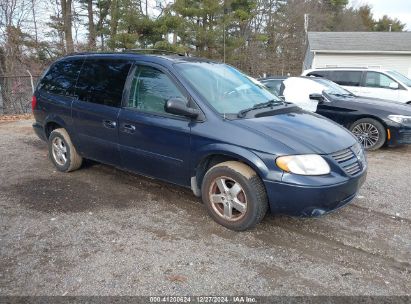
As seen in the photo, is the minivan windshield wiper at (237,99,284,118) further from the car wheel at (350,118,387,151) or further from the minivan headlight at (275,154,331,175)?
the car wheel at (350,118,387,151)

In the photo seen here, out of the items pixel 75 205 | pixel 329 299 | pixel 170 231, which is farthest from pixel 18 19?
pixel 329 299

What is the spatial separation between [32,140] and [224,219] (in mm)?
5957

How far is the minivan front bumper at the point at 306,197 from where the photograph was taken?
3246 millimetres

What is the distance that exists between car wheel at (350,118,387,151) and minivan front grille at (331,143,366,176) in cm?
372

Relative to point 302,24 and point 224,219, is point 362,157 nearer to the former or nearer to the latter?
point 224,219

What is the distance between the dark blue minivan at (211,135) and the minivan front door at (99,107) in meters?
0.01

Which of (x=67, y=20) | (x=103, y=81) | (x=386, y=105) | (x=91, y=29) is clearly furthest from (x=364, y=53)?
(x=103, y=81)

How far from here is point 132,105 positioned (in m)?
4.30

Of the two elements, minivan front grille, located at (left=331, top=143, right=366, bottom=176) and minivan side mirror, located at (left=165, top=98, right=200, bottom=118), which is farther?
minivan side mirror, located at (left=165, top=98, right=200, bottom=118)

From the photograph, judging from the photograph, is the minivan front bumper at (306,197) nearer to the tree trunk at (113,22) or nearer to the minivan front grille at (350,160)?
the minivan front grille at (350,160)

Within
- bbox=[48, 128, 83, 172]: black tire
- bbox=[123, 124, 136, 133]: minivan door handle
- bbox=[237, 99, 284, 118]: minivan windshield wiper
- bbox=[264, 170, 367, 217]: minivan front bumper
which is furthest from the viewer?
bbox=[48, 128, 83, 172]: black tire

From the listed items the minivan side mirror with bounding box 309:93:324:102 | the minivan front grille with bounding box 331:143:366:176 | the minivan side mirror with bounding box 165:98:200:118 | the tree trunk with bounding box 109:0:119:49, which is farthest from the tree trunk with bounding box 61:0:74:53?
the minivan front grille with bounding box 331:143:366:176

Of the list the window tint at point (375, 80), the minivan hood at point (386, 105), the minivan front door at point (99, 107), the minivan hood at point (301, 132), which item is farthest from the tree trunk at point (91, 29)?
the minivan hood at point (301, 132)

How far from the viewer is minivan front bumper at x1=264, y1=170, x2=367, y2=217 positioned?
10.6 feet
